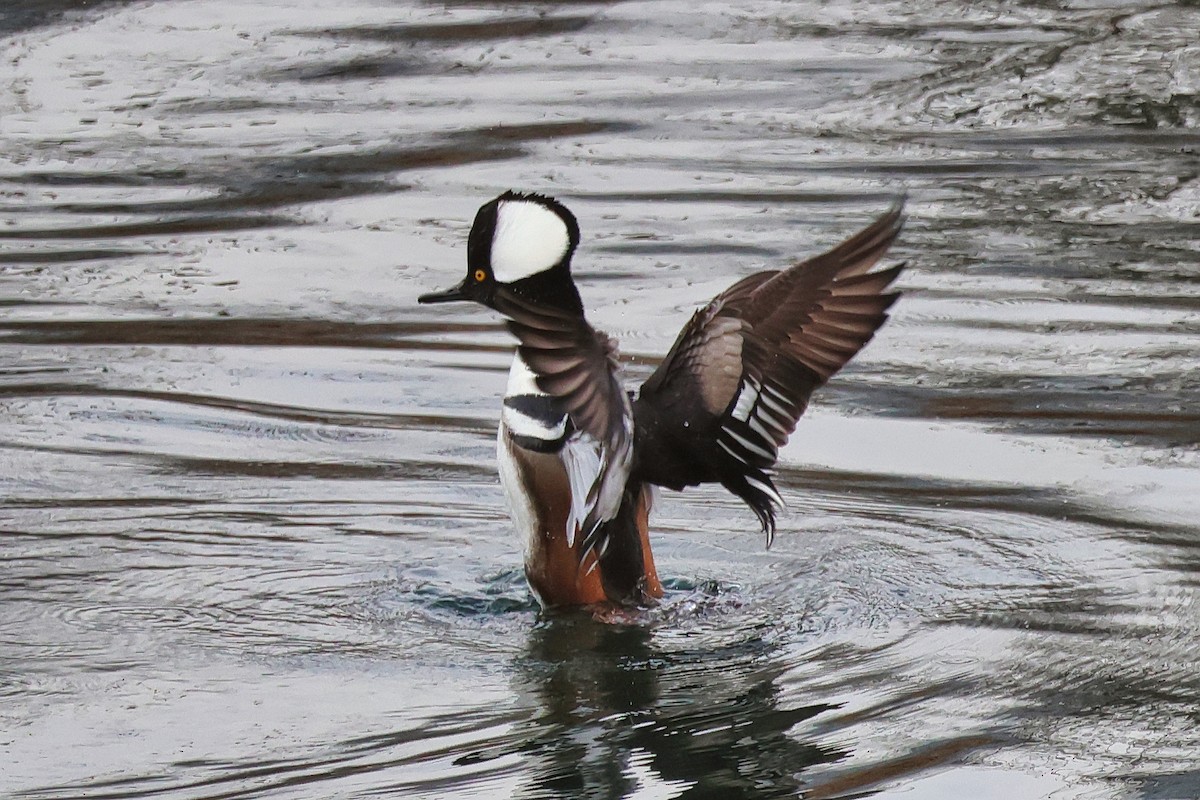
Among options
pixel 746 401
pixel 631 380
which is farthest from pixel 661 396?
pixel 631 380

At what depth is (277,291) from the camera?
895cm

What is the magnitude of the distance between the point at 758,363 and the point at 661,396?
0.27 metres

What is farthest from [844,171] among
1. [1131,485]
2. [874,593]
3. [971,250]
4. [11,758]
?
[11,758]

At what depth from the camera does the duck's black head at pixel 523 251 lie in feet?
17.9

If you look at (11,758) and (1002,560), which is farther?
(1002,560)

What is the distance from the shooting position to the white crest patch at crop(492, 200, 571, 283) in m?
5.45

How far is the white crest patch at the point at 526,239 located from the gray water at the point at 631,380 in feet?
3.15

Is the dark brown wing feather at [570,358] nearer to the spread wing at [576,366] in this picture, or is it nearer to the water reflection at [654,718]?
the spread wing at [576,366]

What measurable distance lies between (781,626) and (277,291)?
13.1ft

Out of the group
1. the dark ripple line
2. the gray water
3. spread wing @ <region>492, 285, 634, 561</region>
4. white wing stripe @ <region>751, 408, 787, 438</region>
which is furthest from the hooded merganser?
the dark ripple line

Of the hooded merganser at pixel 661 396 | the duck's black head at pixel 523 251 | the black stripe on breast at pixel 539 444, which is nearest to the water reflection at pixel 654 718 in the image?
the hooded merganser at pixel 661 396

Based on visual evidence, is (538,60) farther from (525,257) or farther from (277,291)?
(525,257)

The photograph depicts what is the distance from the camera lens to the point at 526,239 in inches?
217

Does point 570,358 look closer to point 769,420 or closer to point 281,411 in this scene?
point 769,420
